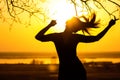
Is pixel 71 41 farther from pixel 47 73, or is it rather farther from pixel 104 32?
pixel 47 73

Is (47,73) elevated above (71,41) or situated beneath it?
situated beneath

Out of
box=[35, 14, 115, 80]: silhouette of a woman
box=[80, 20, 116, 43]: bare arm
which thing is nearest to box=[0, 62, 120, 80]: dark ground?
box=[35, 14, 115, 80]: silhouette of a woman

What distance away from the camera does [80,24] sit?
6.06 meters

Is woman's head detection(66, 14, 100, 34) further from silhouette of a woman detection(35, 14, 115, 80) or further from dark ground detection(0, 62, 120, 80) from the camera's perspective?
dark ground detection(0, 62, 120, 80)

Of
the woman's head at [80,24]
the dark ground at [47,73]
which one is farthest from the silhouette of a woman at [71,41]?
the dark ground at [47,73]

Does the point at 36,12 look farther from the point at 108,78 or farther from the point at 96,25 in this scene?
the point at 108,78

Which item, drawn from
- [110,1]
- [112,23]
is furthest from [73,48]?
[110,1]

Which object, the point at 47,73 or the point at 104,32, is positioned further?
the point at 47,73

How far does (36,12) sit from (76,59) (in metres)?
1.83

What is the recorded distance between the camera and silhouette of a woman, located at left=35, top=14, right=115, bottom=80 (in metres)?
6.09

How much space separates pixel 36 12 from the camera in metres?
7.64

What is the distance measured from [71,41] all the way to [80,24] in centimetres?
31

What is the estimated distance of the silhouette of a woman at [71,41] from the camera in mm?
6090

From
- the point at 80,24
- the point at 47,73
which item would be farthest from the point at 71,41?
the point at 47,73
